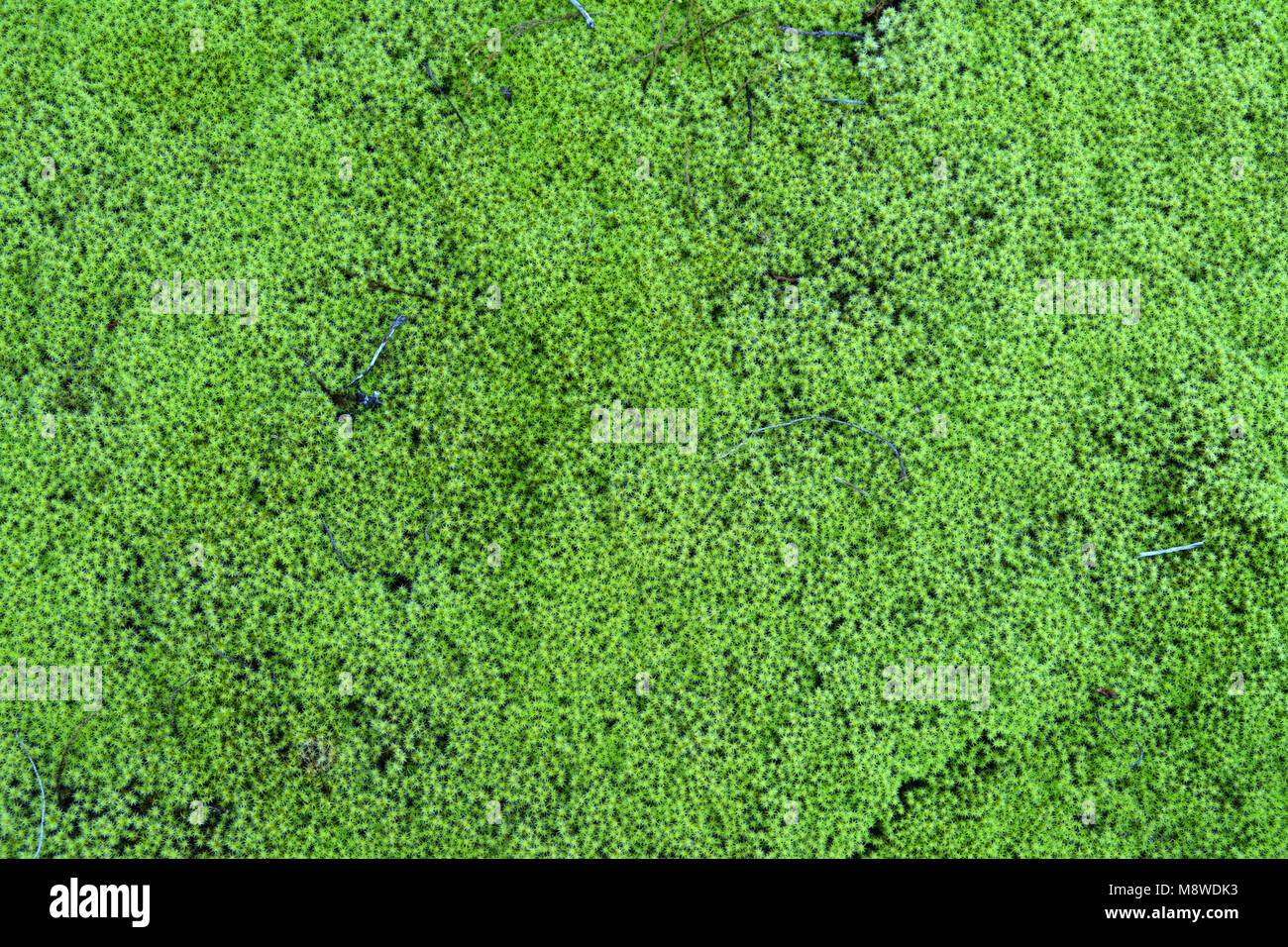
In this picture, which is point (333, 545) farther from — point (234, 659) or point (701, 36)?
point (701, 36)

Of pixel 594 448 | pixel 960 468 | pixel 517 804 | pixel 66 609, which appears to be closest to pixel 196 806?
pixel 66 609

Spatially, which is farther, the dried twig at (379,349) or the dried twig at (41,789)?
the dried twig at (379,349)

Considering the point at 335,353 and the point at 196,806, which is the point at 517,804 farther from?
the point at 335,353

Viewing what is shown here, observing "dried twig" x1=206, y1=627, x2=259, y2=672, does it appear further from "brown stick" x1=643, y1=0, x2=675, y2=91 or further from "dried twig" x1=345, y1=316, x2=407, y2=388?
"brown stick" x1=643, y1=0, x2=675, y2=91

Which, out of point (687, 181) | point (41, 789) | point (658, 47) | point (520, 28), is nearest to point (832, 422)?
point (687, 181)

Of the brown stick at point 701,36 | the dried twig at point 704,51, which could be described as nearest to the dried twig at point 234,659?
the brown stick at point 701,36

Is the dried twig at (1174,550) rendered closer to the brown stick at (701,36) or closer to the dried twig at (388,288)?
the brown stick at (701,36)

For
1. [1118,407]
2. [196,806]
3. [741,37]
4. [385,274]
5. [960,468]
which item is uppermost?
[741,37]

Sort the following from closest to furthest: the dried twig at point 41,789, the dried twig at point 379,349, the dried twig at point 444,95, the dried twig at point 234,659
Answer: the dried twig at point 41,789 → the dried twig at point 234,659 → the dried twig at point 379,349 → the dried twig at point 444,95

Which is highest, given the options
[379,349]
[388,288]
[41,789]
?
[388,288]
